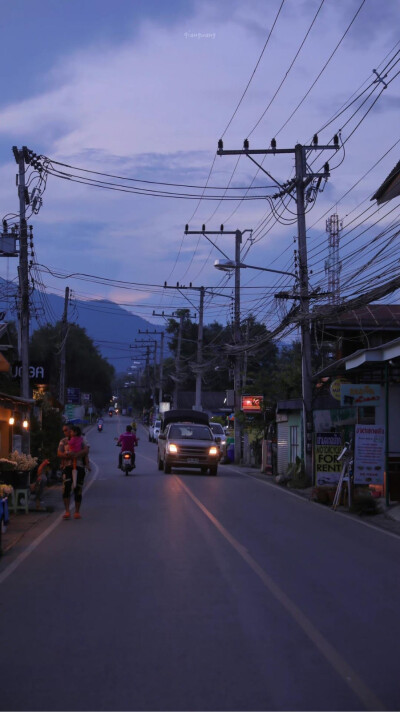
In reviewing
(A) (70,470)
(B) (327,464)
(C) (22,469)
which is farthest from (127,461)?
(A) (70,470)

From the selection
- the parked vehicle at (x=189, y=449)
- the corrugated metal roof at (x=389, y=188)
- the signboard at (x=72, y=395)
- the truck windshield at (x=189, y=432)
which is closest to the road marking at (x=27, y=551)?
the corrugated metal roof at (x=389, y=188)

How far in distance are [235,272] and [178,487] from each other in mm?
17969

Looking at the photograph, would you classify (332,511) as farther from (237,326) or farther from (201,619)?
(237,326)

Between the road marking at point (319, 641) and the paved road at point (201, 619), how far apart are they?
16 millimetres

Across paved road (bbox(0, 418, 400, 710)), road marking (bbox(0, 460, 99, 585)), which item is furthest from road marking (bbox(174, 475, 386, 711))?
road marking (bbox(0, 460, 99, 585))

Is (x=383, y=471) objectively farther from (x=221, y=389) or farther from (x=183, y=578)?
(x=221, y=389)

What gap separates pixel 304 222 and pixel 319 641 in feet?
69.4

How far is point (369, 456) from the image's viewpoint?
19.8m

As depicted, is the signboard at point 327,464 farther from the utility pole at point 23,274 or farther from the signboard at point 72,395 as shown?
the signboard at point 72,395

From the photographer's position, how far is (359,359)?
20344 millimetres

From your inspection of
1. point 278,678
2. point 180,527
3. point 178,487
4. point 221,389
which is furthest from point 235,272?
point 221,389

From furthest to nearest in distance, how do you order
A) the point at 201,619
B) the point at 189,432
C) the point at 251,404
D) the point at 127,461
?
the point at 251,404, the point at 189,432, the point at 127,461, the point at 201,619

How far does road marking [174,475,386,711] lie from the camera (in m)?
5.83

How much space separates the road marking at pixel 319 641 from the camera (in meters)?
5.83
